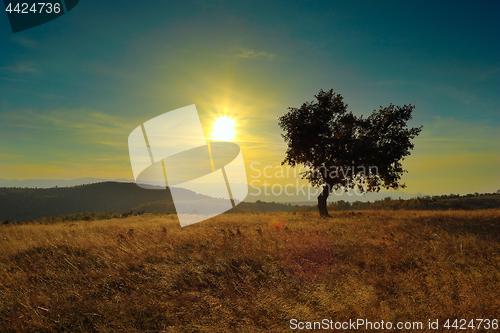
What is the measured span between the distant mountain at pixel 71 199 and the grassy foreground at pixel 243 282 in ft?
175

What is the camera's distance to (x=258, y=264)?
7.64 m

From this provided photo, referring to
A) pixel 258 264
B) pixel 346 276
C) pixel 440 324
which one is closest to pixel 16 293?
pixel 258 264

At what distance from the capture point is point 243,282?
258 inches

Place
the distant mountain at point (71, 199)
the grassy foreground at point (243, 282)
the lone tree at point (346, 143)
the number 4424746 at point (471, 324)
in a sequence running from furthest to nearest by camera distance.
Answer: the distant mountain at point (71, 199)
the lone tree at point (346, 143)
the grassy foreground at point (243, 282)
the number 4424746 at point (471, 324)

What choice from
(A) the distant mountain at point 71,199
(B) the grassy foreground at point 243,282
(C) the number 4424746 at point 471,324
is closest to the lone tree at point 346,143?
(B) the grassy foreground at point 243,282

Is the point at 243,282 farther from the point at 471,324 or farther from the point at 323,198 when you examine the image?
the point at 323,198

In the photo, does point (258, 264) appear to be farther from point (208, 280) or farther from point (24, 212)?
point (24, 212)

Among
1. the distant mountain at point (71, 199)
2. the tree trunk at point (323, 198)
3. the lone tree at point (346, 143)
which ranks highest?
the lone tree at point (346, 143)

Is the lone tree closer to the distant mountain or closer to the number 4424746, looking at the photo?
the number 4424746

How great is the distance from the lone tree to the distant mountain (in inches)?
1739

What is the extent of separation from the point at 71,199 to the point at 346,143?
8242 centimetres

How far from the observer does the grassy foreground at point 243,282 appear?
503 cm

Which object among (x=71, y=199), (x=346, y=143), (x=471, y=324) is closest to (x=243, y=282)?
(x=471, y=324)

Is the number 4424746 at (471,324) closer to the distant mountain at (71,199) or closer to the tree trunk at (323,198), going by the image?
the tree trunk at (323,198)
